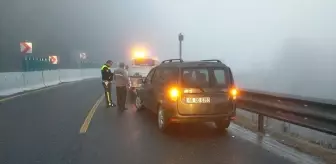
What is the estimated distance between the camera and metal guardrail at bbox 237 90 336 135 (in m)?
5.90

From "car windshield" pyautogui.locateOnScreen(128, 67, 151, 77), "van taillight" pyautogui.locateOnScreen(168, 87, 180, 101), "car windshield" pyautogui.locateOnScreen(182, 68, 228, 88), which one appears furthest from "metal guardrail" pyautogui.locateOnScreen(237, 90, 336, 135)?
"car windshield" pyautogui.locateOnScreen(128, 67, 151, 77)

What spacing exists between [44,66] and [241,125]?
2950 cm

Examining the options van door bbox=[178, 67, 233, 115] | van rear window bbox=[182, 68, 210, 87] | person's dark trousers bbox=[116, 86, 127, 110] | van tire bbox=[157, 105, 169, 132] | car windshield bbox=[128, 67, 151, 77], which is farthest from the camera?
car windshield bbox=[128, 67, 151, 77]

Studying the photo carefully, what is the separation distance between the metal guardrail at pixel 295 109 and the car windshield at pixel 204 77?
42.0 inches

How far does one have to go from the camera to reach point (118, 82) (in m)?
12.0

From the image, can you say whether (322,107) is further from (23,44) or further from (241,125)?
(23,44)

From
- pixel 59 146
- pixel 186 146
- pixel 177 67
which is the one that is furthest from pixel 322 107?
pixel 59 146

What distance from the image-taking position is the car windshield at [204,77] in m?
7.66

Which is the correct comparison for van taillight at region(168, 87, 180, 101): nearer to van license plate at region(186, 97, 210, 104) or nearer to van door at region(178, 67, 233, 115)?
van door at region(178, 67, 233, 115)

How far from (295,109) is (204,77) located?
211 centimetres

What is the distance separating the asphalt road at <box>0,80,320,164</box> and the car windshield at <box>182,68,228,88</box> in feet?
3.84

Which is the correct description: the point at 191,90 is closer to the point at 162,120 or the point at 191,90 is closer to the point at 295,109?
the point at 162,120

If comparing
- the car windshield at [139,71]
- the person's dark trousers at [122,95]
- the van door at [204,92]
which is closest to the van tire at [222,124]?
the van door at [204,92]

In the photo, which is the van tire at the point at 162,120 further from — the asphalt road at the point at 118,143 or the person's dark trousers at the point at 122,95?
the person's dark trousers at the point at 122,95
